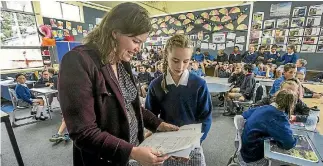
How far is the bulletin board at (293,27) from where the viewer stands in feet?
19.0

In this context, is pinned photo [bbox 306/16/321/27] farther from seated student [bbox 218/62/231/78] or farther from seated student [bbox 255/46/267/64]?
seated student [bbox 218/62/231/78]

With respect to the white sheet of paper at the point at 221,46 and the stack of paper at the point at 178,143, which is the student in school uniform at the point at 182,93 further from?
the white sheet of paper at the point at 221,46

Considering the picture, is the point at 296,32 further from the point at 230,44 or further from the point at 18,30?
the point at 18,30

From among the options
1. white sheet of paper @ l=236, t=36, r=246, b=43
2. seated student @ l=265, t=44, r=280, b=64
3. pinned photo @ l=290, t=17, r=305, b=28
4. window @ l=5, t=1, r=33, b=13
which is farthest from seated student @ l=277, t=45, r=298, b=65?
window @ l=5, t=1, r=33, b=13

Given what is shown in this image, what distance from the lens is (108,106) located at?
631 mm

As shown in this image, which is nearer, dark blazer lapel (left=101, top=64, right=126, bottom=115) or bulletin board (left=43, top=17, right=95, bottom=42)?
dark blazer lapel (left=101, top=64, right=126, bottom=115)

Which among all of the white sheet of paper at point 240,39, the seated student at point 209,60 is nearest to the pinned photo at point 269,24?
the white sheet of paper at point 240,39

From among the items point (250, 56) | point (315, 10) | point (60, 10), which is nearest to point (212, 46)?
point (250, 56)

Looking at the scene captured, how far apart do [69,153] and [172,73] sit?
2168 mm

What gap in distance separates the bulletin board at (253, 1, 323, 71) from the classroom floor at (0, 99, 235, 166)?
15.5ft

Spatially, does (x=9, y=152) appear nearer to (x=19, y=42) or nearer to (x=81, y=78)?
(x=81, y=78)

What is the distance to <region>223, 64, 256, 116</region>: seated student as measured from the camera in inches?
143

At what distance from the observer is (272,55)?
20.7 feet

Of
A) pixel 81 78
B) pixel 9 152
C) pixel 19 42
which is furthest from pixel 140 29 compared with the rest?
pixel 19 42
